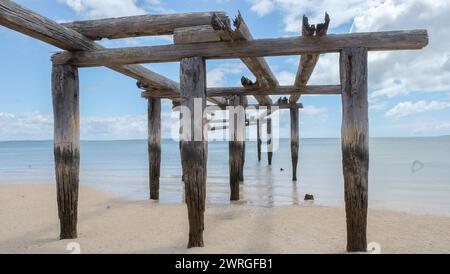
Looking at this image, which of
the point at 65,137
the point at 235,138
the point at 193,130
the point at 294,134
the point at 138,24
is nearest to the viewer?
the point at 193,130

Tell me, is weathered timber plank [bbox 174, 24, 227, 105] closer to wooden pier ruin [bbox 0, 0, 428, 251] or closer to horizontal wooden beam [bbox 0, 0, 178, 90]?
wooden pier ruin [bbox 0, 0, 428, 251]

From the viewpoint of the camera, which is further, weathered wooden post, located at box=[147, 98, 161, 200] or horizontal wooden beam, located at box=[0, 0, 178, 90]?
weathered wooden post, located at box=[147, 98, 161, 200]

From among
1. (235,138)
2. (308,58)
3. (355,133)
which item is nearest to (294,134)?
(235,138)

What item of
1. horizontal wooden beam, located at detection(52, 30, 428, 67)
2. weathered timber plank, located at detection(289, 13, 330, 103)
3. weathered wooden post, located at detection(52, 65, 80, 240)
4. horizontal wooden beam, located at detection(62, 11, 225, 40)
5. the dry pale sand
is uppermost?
horizontal wooden beam, located at detection(62, 11, 225, 40)

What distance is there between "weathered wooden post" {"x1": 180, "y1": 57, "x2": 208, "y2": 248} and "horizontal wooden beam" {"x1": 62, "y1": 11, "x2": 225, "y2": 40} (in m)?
0.62

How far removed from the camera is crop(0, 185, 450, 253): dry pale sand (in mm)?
5691

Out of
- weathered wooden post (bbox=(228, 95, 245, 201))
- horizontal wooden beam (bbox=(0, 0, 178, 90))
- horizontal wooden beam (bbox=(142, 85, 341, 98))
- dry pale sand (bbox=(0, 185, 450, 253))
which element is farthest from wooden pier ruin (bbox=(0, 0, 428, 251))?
weathered wooden post (bbox=(228, 95, 245, 201))

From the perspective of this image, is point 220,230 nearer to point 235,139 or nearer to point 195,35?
point 195,35

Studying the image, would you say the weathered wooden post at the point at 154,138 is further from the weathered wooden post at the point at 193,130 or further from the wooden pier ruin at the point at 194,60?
the weathered wooden post at the point at 193,130

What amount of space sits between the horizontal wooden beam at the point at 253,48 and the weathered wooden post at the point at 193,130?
0.75 feet

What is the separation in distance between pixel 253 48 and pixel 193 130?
1479 millimetres

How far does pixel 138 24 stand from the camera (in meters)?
5.81
